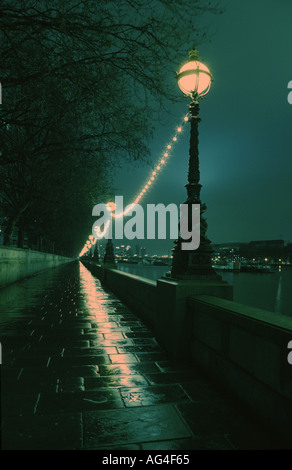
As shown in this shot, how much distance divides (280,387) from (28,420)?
2110 mm

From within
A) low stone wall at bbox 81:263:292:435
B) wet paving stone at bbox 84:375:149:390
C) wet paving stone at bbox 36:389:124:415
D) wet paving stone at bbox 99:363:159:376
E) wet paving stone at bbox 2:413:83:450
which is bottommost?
wet paving stone at bbox 99:363:159:376

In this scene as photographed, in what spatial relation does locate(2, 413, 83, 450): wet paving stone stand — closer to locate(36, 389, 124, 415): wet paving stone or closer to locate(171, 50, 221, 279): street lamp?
locate(36, 389, 124, 415): wet paving stone

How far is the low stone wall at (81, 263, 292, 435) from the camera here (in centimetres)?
249

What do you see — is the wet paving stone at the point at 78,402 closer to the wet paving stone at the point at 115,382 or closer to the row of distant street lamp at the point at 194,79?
the wet paving stone at the point at 115,382

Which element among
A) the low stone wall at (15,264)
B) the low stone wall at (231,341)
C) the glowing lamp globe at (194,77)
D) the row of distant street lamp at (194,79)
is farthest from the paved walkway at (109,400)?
the low stone wall at (15,264)

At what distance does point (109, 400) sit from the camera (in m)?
3.04

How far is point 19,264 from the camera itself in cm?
1659

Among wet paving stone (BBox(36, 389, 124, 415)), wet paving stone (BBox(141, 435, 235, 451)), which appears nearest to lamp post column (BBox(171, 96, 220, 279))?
wet paving stone (BBox(36, 389, 124, 415))

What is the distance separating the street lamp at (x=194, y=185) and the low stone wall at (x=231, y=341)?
241mm

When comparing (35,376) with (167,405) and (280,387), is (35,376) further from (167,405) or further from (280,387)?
(280,387)

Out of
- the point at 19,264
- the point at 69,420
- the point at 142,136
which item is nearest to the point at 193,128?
the point at 142,136

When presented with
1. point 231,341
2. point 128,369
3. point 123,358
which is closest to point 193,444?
point 231,341

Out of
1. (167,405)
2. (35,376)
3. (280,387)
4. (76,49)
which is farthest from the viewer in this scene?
(76,49)

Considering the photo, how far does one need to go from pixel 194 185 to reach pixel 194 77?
1816 millimetres
